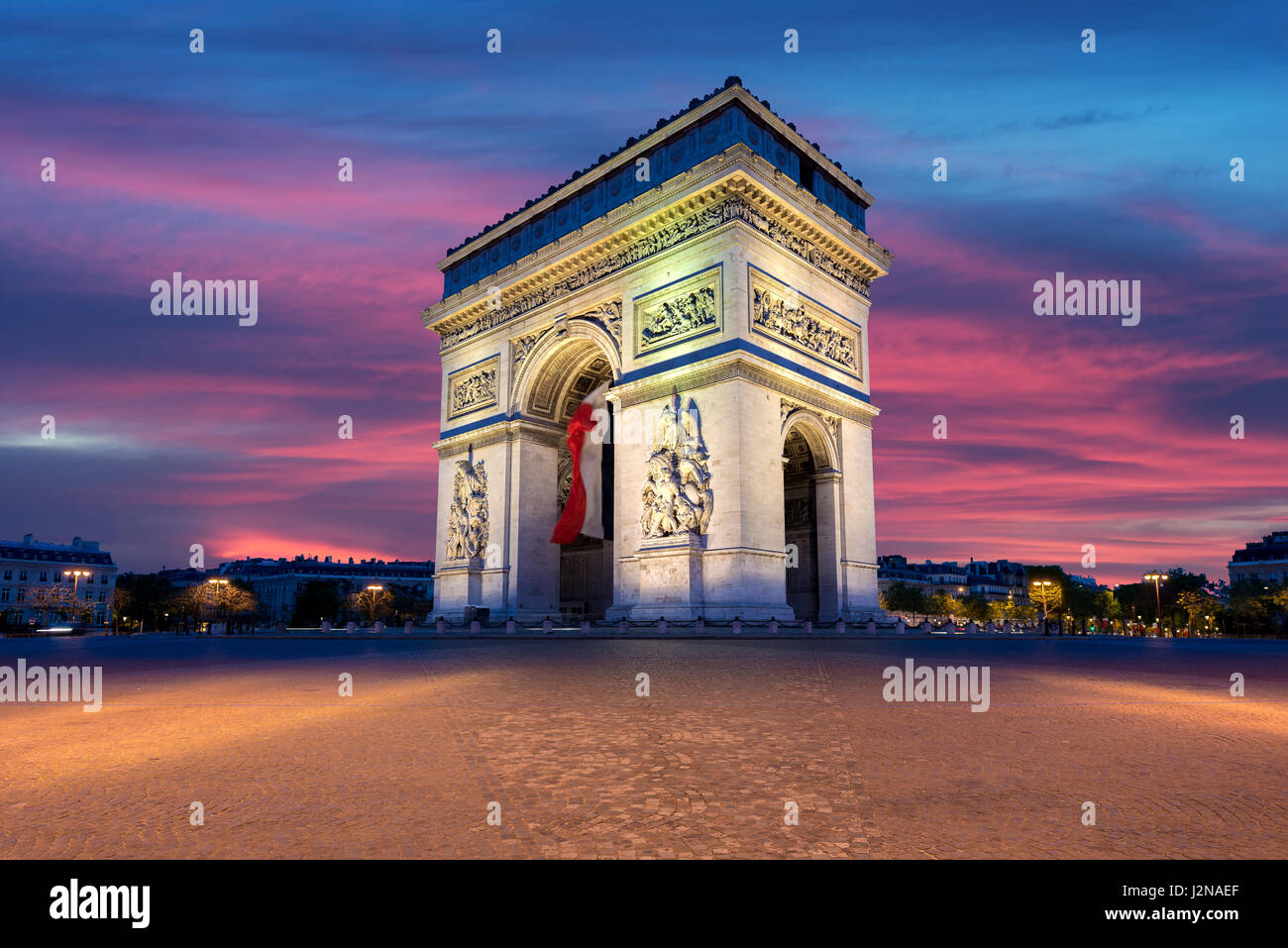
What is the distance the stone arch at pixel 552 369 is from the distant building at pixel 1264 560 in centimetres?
9512

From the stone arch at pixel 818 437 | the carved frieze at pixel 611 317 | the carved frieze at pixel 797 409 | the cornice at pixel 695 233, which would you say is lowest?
the stone arch at pixel 818 437

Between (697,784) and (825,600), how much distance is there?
25.4 m

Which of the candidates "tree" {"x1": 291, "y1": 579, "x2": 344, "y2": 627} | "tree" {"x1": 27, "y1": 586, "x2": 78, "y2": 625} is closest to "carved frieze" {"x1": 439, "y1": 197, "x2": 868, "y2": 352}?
"tree" {"x1": 291, "y1": 579, "x2": 344, "y2": 627}

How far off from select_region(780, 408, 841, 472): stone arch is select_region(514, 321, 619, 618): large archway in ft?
24.4

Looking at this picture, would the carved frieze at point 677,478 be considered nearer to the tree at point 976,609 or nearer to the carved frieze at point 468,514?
the carved frieze at point 468,514

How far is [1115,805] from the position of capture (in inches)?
159

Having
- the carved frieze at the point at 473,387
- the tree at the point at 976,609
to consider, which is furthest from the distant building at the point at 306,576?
the carved frieze at the point at 473,387

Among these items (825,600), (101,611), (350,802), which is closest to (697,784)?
(350,802)

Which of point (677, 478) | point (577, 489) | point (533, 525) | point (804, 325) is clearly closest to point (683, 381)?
point (677, 478)

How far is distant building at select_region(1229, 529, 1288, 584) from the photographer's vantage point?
92.8 m

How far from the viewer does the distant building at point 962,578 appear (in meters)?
131

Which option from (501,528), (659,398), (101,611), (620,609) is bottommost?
(101,611)

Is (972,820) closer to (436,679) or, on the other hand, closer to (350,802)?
(350,802)

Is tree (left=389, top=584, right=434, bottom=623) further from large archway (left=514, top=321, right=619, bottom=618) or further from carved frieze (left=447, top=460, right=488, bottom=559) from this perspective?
carved frieze (left=447, top=460, right=488, bottom=559)
